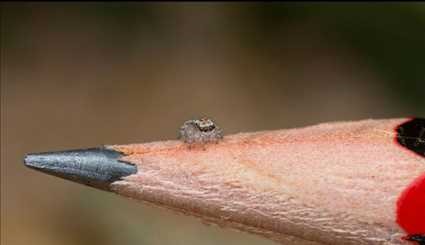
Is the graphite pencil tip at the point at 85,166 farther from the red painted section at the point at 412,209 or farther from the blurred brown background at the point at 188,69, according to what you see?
the blurred brown background at the point at 188,69

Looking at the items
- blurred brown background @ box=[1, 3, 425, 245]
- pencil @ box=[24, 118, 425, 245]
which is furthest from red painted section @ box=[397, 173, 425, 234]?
blurred brown background @ box=[1, 3, 425, 245]

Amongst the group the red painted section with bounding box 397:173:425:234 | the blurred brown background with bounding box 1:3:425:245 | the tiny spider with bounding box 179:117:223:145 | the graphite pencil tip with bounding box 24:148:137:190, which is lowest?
the red painted section with bounding box 397:173:425:234

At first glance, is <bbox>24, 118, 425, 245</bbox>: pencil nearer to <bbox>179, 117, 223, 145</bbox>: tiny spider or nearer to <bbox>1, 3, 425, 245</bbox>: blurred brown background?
<bbox>179, 117, 223, 145</bbox>: tiny spider

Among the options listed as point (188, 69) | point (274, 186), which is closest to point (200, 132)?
point (274, 186)

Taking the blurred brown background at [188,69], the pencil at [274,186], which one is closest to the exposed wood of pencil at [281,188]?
the pencil at [274,186]

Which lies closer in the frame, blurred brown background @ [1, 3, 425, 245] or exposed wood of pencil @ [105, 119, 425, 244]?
exposed wood of pencil @ [105, 119, 425, 244]

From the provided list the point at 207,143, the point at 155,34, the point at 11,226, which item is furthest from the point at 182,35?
the point at 207,143
